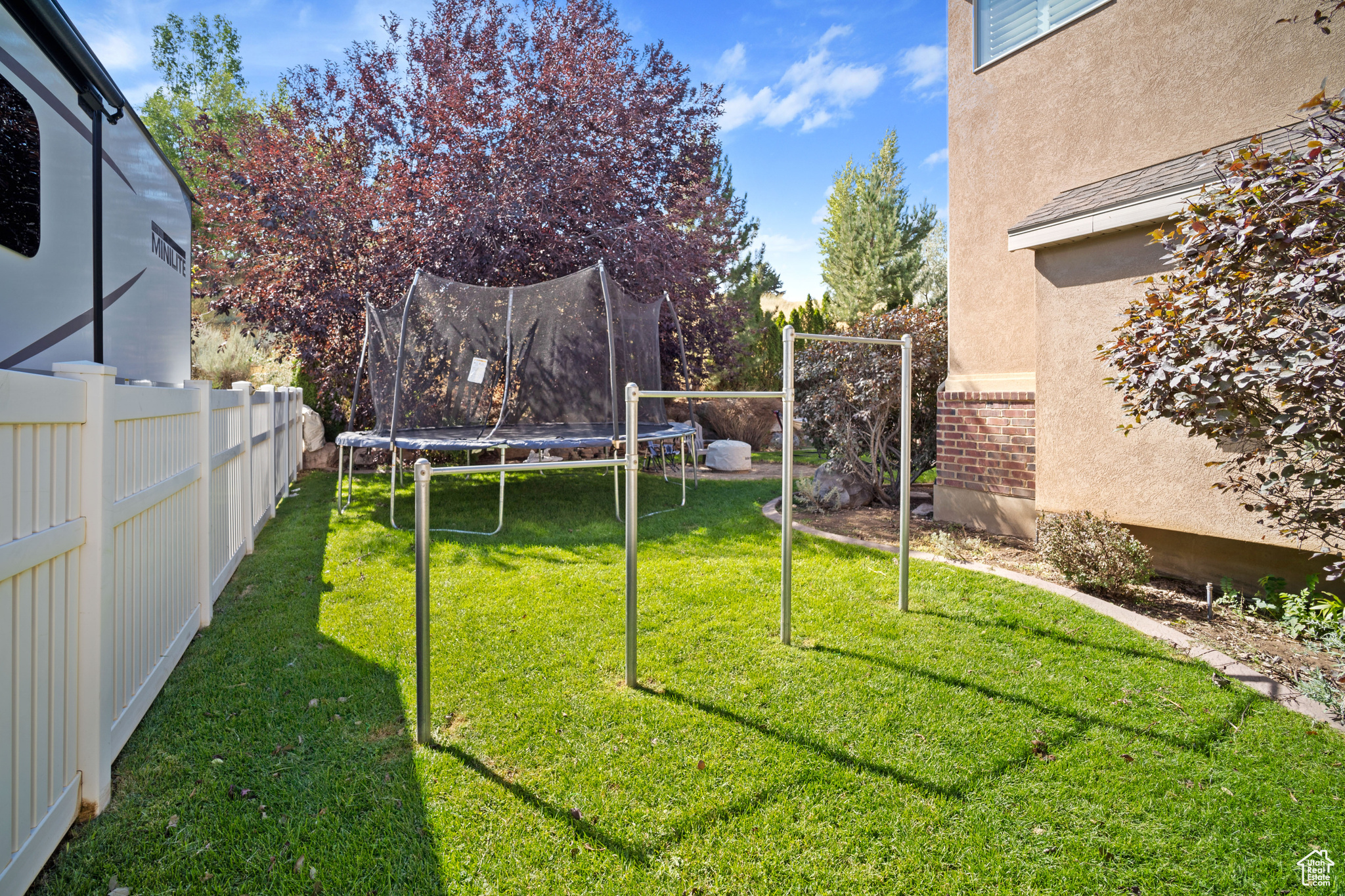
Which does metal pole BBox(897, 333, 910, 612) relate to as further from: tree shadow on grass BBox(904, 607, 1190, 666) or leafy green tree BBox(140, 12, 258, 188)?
leafy green tree BBox(140, 12, 258, 188)

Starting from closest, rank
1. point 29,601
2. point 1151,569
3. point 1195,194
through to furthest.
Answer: point 29,601
point 1195,194
point 1151,569

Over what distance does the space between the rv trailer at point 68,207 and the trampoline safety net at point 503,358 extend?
6.13ft

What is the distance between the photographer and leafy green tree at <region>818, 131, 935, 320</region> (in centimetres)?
2205

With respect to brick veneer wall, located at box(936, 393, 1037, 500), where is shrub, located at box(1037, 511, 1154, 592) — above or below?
below

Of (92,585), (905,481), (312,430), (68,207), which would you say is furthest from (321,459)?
(905,481)

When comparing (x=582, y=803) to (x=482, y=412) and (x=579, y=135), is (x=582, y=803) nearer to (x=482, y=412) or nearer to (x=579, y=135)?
(x=482, y=412)

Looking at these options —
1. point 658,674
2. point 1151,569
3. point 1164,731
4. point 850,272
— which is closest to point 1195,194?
point 1151,569

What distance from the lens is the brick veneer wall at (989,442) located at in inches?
187

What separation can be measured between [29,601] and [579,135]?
24.9ft

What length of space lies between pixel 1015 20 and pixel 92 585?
6.67 metres

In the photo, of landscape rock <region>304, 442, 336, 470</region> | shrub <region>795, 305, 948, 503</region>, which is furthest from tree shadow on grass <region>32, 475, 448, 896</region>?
landscape rock <region>304, 442, 336, 470</region>

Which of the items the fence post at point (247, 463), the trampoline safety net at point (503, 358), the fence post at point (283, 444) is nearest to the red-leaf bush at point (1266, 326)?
the trampoline safety net at point (503, 358)

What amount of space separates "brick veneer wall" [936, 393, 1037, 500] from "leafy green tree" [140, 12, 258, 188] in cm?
2512

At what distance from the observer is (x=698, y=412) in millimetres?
11531
